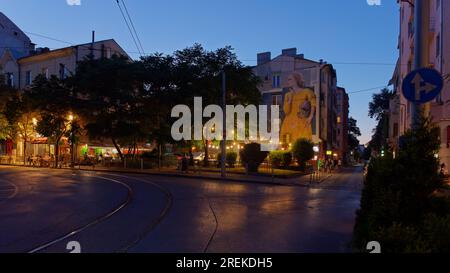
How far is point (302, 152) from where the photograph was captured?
39.0 metres

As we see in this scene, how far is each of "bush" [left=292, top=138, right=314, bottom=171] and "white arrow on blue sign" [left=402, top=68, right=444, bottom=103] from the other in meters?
32.6

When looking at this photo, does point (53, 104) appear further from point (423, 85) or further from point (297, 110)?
point (423, 85)


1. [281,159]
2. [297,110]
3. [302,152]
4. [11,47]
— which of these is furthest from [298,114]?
[11,47]

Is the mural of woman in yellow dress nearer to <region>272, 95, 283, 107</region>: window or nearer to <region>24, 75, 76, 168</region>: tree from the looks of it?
<region>272, 95, 283, 107</region>: window

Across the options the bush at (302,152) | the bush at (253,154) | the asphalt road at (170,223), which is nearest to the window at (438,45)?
the asphalt road at (170,223)

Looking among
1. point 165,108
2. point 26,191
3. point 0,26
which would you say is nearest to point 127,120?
point 165,108

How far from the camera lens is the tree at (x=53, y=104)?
35.5m

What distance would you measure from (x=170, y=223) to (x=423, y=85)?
6449 mm

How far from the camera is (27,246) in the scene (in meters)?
7.49

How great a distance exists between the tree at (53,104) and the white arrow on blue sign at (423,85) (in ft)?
107

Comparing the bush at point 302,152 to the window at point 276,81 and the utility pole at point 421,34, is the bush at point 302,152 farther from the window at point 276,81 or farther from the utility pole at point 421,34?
the utility pole at point 421,34

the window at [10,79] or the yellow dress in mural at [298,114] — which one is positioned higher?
the window at [10,79]

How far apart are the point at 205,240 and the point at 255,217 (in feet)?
11.4
